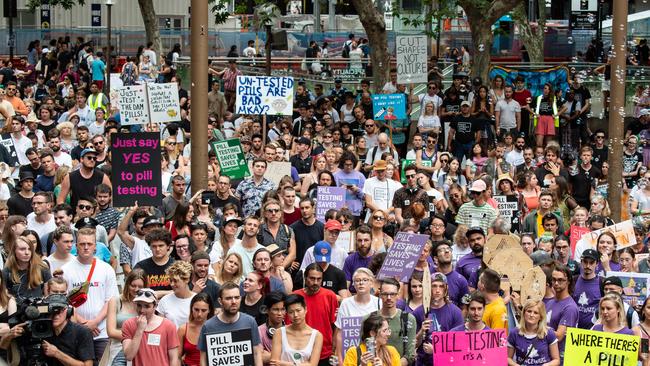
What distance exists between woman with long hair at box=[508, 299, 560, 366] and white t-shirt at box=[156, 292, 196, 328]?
2567 mm

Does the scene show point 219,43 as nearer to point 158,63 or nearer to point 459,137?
point 158,63

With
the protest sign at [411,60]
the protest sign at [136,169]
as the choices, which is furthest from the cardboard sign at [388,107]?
the protest sign at [136,169]

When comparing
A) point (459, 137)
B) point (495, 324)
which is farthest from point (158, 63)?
point (495, 324)

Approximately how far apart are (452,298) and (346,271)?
1246mm

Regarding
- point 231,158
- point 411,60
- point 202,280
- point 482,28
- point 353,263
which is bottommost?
point 353,263

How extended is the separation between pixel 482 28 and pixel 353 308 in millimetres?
16522

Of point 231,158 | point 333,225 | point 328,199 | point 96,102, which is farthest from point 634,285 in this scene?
point 96,102

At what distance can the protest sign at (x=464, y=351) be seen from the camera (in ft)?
37.2

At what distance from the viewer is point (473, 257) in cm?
1416

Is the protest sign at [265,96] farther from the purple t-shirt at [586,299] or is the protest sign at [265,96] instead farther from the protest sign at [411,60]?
the purple t-shirt at [586,299]

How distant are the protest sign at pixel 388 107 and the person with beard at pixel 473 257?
856 centimetres

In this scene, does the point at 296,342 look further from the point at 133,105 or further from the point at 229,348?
the point at 133,105

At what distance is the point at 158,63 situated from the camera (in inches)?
1358

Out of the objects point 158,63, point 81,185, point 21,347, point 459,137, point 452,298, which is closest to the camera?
point 21,347
